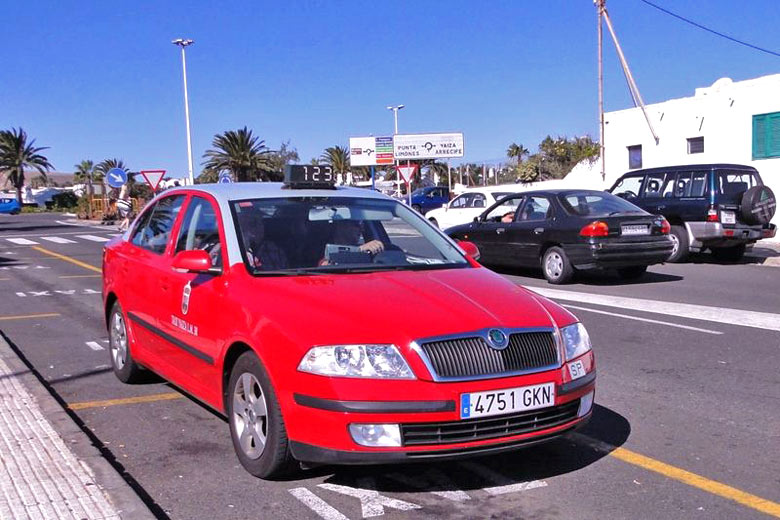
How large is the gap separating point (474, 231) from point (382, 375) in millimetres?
11380

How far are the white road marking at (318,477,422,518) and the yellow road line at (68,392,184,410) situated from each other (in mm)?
2329

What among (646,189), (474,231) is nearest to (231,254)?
(474,231)

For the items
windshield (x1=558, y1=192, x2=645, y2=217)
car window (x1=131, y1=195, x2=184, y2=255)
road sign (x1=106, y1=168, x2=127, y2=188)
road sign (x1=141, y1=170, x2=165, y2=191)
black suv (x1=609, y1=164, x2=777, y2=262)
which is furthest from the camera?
road sign (x1=106, y1=168, x2=127, y2=188)

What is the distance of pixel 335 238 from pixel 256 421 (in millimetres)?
1379

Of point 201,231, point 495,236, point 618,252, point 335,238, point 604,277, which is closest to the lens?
point 335,238

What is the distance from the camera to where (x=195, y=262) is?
4.84 meters

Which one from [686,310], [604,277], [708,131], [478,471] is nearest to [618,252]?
[604,277]

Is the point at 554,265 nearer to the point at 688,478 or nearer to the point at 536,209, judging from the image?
the point at 536,209

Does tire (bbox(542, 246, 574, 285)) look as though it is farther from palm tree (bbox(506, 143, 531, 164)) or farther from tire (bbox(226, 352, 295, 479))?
palm tree (bbox(506, 143, 531, 164))

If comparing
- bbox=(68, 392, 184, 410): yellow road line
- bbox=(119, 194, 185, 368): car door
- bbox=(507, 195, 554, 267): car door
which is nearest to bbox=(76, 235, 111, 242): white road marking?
bbox=(507, 195, 554, 267): car door

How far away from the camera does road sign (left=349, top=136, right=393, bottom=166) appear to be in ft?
178

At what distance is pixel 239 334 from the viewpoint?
439 centimetres

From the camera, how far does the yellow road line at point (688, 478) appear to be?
4055mm

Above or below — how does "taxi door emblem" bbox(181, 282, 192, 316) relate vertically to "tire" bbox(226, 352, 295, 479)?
above
